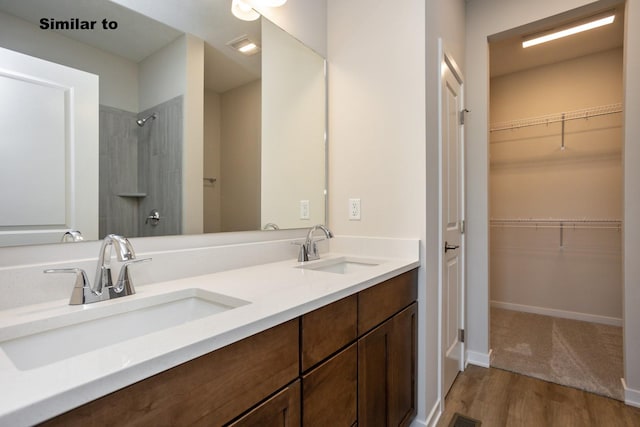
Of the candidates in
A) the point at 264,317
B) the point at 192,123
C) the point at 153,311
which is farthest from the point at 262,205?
the point at 264,317

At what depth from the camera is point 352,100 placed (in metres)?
1.80

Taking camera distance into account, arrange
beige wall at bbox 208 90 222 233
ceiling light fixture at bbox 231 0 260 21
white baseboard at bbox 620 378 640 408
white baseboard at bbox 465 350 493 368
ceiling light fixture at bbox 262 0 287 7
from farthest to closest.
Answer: white baseboard at bbox 465 350 493 368 < white baseboard at bbox 620 378 640 408 < ceiling light fixture at bbox 262 0 287 7 < ceiling light fixture at bbox 231 0 260 21 < beige wall at bbox 208 90 222 233

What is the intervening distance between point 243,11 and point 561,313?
383cm

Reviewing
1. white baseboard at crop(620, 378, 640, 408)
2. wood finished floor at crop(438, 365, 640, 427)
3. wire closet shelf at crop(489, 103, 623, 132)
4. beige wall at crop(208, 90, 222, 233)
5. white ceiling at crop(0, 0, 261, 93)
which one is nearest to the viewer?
white ceiling at crop(0, 0, 261, 93)

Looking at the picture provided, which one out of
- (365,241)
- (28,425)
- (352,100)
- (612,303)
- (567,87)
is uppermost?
(567,87)

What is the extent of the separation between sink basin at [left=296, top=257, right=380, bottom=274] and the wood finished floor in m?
0.91

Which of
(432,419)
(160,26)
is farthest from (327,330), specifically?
(160,26)

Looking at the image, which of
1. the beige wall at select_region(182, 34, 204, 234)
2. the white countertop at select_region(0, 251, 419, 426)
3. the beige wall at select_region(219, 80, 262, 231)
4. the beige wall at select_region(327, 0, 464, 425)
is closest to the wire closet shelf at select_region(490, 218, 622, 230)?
the beige wall at select_region(327, 0, 464, 425)

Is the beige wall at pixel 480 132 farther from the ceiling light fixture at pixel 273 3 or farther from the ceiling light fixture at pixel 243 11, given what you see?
the ceiling light fixture at pixel 243 11

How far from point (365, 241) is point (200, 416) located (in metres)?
1.26

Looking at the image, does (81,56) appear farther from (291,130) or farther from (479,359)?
(479,359)

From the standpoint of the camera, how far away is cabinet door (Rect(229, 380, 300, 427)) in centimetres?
69

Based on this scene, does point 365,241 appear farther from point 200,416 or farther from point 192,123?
point 200,416

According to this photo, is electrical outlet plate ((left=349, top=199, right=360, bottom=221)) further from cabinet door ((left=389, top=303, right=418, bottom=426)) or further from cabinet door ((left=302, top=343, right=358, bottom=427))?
cabinet door ((left=302, top=343, right=358, bottom=427))
